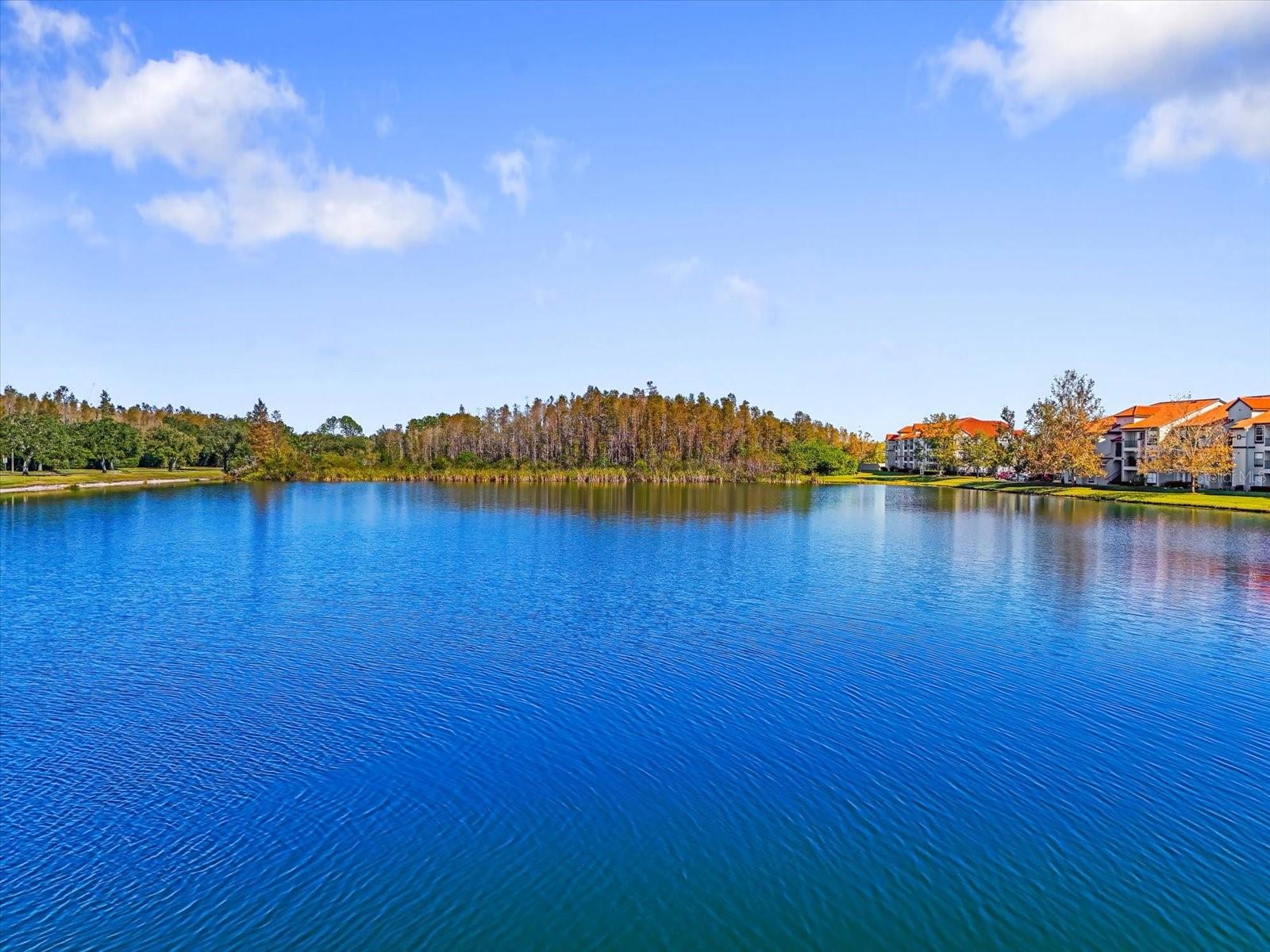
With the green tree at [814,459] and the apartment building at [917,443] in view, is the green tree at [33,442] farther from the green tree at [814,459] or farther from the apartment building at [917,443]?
the apartment building at [917,443]

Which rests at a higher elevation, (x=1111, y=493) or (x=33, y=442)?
(x=33, y=442)

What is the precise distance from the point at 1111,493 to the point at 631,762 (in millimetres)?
93027

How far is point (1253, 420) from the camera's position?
9006cm

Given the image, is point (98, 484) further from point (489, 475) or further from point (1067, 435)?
point (1067, 435)

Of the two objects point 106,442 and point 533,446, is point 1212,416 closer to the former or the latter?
point 533,446

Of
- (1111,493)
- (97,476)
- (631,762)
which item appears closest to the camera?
(631,762)

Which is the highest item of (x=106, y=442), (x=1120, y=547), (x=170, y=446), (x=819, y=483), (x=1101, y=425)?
(x=1101, y=425)

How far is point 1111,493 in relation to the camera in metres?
90.8

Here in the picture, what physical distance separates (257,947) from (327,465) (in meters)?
131

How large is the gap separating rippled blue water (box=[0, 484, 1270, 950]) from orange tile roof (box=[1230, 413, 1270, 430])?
71308 mm

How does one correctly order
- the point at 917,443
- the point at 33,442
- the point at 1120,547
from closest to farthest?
1. the point at 1120,547
2. the point at 33,442
3. the point at 917,443

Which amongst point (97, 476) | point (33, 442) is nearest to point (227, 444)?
point (97, 476)

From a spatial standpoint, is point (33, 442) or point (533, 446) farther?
point (533, 446)

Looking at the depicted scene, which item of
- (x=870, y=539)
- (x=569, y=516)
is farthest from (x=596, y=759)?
(x=569, y=516)
